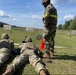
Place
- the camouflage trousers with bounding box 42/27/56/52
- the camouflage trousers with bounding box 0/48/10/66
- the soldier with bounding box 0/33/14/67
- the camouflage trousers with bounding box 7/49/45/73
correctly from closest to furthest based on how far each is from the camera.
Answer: the camouflage trousers with bounding box 7/49/45/73, the camouflage trousers with bounding box 0/48/10/66, the soldier with bounding box 0/33/14/67, the camouflage trousers with bounding box 42/27/56/52

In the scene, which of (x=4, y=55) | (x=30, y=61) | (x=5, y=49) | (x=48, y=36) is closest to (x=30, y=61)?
(x=30, y=61)

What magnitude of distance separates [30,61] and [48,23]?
8.78ft

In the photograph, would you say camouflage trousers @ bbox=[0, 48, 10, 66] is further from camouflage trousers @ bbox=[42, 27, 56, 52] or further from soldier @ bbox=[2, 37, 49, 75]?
camouflage trousers @ bbox=[42, 27, 56, 52]

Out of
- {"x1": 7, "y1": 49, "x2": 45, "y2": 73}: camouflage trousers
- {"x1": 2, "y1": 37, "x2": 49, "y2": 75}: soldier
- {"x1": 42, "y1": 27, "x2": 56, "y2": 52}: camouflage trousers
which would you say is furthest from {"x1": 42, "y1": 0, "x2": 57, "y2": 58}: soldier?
{"x1": 7, "y1": 49, "x2": 45, "y2": 73}: camouflage trousers

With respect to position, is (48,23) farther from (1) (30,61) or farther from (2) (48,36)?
(1) (30,61)

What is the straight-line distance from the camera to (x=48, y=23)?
443 inches

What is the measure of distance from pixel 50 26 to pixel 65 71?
2.80m

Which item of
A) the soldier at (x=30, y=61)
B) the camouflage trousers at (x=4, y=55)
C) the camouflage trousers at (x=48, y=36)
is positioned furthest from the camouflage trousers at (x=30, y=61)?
the camouflage trousers at (x=48, y=36)

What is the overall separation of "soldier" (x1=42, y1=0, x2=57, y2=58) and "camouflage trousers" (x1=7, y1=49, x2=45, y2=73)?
172 centimetres

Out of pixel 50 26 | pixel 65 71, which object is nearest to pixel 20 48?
pixel 50 26

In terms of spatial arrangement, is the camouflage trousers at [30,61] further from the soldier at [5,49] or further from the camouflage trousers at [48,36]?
the camouflage trousers at [48,36]

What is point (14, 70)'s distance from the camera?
8086mm

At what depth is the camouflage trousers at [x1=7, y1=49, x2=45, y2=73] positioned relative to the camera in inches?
324

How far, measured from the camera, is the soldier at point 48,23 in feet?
35.8
